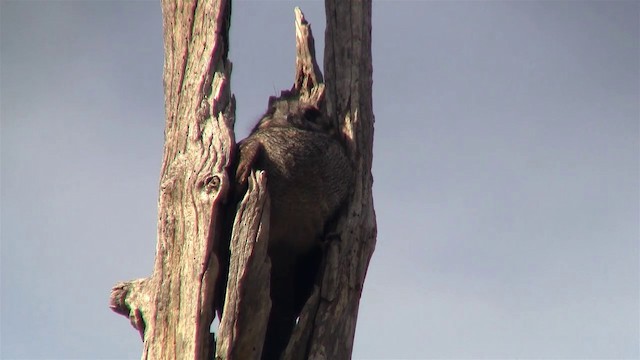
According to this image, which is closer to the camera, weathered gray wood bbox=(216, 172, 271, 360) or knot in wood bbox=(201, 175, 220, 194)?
weathered gray wood bbox=(216, 172, 271, 360)

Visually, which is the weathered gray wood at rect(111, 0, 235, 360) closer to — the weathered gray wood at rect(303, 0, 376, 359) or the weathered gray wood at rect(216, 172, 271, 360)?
the weathered gray wood at rect(216, 172, 271, 360)

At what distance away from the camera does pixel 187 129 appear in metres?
7.32

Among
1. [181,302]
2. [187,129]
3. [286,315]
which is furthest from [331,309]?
[187,129]

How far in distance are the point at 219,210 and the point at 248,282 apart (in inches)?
17.2

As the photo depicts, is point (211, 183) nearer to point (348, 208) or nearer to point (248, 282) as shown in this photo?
point (248, 282)

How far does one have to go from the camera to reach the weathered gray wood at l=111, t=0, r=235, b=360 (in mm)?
6887

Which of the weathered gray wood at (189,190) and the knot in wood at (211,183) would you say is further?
the knot in wood at (211,183)

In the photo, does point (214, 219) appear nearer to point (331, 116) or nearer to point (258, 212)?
point (258, 212)

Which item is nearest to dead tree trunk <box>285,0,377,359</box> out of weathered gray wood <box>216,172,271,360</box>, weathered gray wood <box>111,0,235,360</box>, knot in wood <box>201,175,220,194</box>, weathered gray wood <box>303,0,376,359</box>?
weathered gray wood <box>303,0,376,359</box>

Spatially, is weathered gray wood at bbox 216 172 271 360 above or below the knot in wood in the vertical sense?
below

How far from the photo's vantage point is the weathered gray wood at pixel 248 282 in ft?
22.5

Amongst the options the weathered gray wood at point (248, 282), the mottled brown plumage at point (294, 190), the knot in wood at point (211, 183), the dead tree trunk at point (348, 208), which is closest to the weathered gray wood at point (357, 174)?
the dead tree trunk at point (348, 208)

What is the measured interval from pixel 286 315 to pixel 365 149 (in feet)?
3.76

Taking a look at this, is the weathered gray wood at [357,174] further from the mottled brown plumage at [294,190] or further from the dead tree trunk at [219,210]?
the mottled brown plumage at [294,190]
